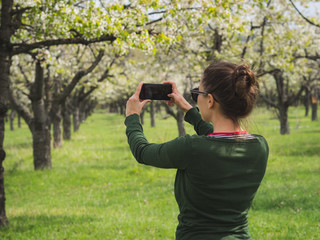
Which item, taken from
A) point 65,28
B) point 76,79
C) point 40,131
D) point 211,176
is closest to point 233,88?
point 211,176

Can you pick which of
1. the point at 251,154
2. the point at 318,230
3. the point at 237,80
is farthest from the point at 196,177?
the point at 318,230

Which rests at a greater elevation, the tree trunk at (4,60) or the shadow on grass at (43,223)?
the tree trunk at (4,60)

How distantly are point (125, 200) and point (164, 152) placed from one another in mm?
7432

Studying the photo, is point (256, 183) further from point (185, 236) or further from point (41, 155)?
point (41, 155)

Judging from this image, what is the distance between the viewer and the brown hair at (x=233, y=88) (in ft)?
6.68

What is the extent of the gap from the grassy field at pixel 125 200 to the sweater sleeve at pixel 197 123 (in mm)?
415

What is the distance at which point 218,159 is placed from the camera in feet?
6.56

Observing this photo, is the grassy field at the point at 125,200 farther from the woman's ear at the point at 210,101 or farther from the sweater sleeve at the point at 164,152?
the sweater sleeve at the point at 164,152

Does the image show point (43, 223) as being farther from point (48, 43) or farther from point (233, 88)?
point (233, 88)

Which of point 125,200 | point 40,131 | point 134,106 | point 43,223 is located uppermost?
point 134,106

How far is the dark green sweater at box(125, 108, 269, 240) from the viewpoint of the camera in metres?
2.00

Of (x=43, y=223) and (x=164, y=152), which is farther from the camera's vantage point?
(x=43, y=223)

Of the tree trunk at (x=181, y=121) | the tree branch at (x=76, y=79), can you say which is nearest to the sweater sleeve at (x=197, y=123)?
the tree branch at (x=76, y=79)

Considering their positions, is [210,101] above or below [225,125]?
above
